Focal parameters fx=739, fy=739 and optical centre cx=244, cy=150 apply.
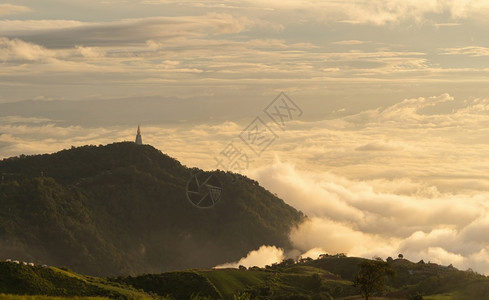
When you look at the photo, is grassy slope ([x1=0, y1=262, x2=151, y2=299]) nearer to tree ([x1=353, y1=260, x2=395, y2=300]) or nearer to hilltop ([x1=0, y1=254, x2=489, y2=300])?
hilltop ([x1=0, y1=254, x2=489, y2=300])

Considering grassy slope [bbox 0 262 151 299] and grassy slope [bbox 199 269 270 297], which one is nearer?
grassy slope [bbox 0 262 151 299]

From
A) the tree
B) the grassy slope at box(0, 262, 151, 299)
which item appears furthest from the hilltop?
the tree

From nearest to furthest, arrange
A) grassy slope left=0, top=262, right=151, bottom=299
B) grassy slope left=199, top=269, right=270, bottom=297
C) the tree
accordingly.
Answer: the tree, grassy slope left=0, top=262, right=151, bottom=299, grassy slope left=199, top=269, right=270, bottom=297

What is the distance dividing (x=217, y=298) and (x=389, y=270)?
51.8 m

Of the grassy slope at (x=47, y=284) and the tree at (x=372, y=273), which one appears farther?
the grassy slope at (x=47, y=284)

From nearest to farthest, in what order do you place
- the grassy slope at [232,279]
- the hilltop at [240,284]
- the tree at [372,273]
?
1. the tree at [372,273]
2. the hilltop at [240,284]
3. the grassy slope at [232,279]

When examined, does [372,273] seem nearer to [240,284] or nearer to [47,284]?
[47,284]

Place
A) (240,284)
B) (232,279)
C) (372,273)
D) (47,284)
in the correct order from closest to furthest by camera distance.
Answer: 1. (372,273)
2. (47,284)
3. (240,284)
4. (232,279)

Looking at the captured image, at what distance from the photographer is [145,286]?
146m

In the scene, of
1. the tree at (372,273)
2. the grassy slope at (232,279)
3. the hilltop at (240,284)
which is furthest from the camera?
the grassy slope at (232,279)

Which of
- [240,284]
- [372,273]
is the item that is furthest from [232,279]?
[372,273]

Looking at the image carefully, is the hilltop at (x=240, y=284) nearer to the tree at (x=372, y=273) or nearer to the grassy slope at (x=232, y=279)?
the grassy slope at (x=232, y=279)

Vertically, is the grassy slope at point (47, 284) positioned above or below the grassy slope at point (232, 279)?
above

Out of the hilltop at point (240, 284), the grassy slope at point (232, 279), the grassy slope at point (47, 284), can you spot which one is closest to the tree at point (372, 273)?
the hilltop at point (240, 284)
